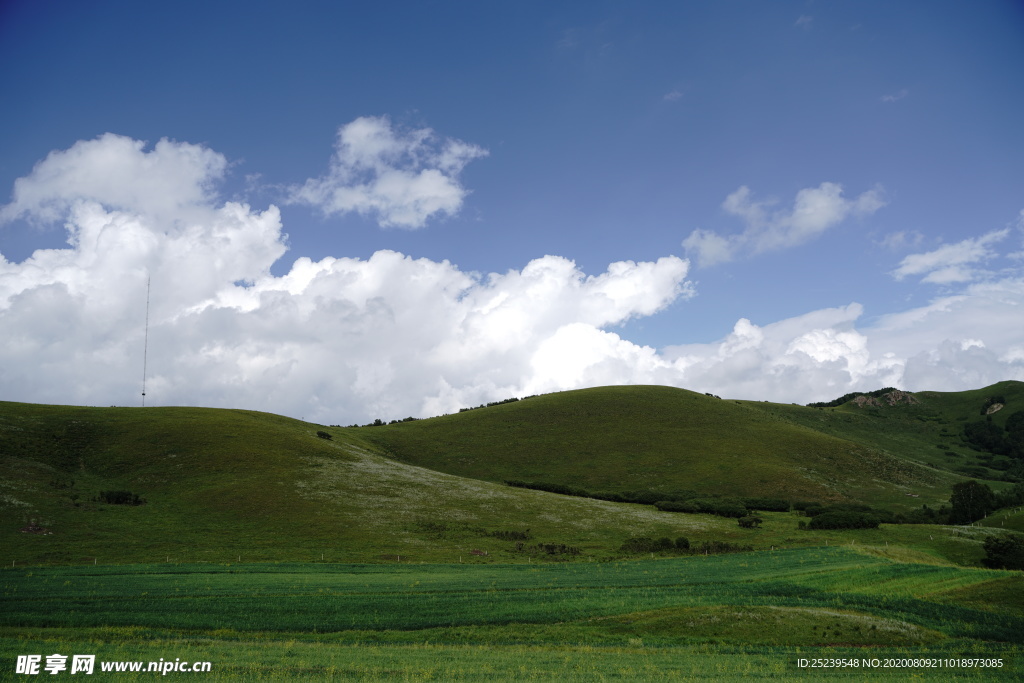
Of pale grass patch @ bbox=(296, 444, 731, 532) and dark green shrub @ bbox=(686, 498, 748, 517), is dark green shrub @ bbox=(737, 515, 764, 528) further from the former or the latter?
dark green shrub @ bbox=(686, 498, 748, 517)

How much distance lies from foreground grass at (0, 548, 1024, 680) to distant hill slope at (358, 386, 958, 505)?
185ft

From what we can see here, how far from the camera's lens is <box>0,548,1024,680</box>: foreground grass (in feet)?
77.4

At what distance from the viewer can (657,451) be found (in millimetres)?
115188

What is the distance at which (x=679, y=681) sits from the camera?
21406 mm

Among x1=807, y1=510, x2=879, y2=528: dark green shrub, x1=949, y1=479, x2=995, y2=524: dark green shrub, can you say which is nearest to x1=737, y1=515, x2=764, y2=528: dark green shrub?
x1=807, y1=510, x2=879, y2=528: dark green shrub

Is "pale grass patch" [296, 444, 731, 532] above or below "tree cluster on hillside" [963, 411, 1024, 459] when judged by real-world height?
below

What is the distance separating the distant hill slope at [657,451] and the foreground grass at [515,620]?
56325mm

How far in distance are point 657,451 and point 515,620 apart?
8814 cm

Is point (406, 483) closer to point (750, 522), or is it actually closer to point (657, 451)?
point (750, 522)

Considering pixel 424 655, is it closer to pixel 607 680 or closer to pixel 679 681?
pixel 607 680

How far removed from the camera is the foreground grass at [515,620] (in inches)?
929

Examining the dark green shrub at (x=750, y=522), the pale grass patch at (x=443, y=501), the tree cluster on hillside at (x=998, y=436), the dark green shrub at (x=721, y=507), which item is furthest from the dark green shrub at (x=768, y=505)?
the tree cluster on hillside at (x=998, y=436)

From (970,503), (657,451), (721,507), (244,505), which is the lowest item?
(721,507)

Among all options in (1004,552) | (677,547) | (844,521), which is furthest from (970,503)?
(677,547)
